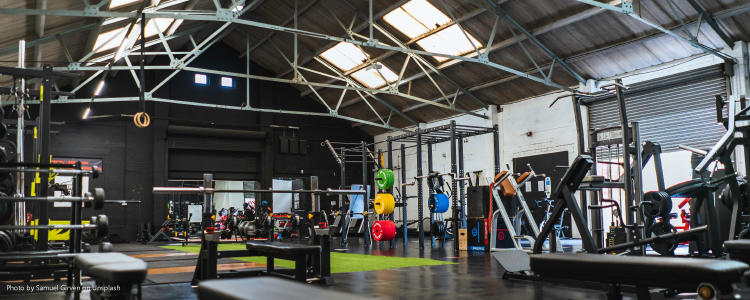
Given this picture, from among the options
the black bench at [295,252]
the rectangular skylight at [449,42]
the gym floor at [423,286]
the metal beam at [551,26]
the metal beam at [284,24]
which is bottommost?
the gym floor at [423,286]

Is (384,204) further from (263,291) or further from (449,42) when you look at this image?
(263,291)

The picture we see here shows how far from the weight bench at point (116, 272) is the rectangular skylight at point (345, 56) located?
1049cm

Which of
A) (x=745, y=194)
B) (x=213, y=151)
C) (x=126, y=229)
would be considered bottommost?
(x=126, y=229)

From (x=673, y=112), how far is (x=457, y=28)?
4316mm

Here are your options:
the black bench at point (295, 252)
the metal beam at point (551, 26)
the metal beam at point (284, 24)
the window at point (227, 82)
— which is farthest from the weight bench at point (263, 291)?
the window at point (227, 82)

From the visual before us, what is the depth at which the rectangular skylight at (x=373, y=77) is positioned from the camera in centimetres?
1328

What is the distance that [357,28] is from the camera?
38.1ft

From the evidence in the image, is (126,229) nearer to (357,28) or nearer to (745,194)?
(357,28)

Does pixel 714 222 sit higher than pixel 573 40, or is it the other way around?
pixel 573 40

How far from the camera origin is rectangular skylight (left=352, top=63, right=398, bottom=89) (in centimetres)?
1328

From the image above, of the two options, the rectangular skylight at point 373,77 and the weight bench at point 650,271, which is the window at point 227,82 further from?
the weight bench at point 650,271

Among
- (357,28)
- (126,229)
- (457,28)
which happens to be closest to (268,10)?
(357,28)

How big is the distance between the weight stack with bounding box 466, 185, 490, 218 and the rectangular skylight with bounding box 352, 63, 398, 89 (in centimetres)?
535

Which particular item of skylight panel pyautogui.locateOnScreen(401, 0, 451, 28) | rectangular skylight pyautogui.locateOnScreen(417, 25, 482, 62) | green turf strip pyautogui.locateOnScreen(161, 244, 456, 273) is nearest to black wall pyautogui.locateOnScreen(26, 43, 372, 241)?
rectangular skylight pyautogui.locateOnScreen(417, 25, 482, 62)
